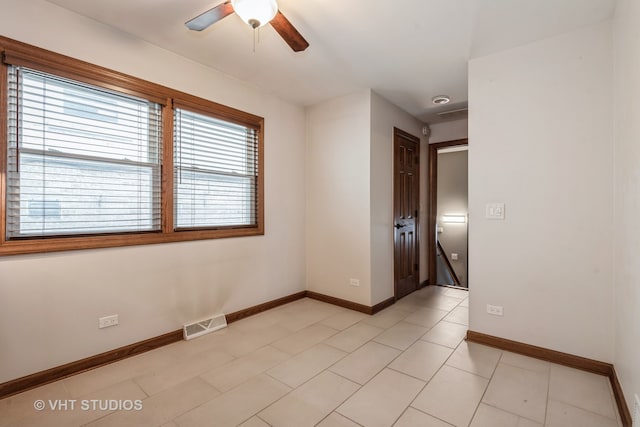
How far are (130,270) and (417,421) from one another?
2398mm

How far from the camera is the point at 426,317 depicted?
11.2ft

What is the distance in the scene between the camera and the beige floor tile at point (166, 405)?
1.71 meters

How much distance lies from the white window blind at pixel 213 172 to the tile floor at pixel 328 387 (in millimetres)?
1214

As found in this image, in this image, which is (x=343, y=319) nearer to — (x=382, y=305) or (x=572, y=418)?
(x=382, y=305)

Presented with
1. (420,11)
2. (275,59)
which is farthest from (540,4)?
(275,59)

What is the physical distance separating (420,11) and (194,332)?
130 inches

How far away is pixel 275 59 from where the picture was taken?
9.28ft

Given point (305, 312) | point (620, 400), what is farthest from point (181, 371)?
point (620, 400)

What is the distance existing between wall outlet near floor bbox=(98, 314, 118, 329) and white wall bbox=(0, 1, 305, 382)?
4 centimetres

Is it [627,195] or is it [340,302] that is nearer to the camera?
[627,195]

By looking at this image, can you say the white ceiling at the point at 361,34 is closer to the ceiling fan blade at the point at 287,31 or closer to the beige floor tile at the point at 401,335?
the ceiling fan blade at the point at 287,31

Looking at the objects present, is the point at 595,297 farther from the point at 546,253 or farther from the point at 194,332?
the point at 194,332

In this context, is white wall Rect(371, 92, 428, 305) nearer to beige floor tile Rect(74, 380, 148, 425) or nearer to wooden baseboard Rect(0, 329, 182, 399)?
wooden baseboard Rect(0, 329, 182, 399)

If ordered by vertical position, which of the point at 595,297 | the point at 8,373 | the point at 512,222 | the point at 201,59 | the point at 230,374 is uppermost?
the point at 201,59
